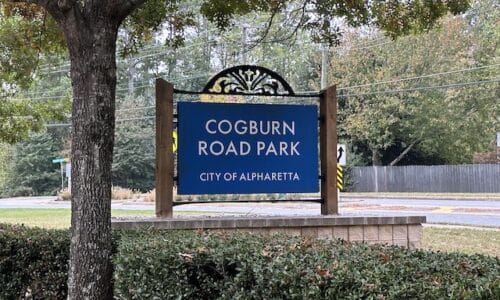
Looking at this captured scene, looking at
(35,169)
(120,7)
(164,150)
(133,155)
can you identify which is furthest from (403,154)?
(120,7)

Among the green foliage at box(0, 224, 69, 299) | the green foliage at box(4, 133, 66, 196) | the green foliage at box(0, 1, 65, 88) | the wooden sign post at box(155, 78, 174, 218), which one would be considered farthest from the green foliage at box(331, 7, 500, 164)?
the green foliage at box(0, 224, 69, 299)

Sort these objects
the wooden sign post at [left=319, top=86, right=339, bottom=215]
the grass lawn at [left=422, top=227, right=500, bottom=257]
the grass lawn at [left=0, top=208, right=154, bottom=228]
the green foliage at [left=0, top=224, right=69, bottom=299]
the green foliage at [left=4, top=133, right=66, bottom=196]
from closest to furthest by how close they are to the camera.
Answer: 1. the green foliage at [left=0, top=224, right=69, bottom=299]
2. the wooden sign post at [left=319, top=86, right=339, bottom=215]
3. the grass lawn at [left=422, top=227, right=500, bottom=257]
4. the grass lawn at [left=0, top=208, right=154, bottom=228]
5. the green foliage at [left=4, top=133, right=66, bottom=196]

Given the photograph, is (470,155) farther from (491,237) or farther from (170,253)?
(170,253)

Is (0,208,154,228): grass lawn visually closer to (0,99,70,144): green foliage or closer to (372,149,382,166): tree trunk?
(0,99,70,144): green foliage

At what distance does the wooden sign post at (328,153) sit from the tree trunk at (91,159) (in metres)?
2.32

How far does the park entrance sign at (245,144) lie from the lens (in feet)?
17.5

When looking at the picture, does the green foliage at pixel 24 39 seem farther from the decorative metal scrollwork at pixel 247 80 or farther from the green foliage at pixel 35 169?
the green foliage at pixel 35 169

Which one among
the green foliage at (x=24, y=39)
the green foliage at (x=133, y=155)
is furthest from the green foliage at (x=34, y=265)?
the green foliage at (x=133, y=155)

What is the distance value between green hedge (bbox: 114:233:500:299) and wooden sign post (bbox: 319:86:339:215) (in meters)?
1.87

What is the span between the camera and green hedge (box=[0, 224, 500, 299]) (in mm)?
2401

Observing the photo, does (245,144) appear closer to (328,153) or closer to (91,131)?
(328,153)

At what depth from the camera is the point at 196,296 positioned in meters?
3.31

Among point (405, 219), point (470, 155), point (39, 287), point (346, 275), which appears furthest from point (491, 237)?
point (470, 155)

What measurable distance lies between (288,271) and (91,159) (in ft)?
5.67
